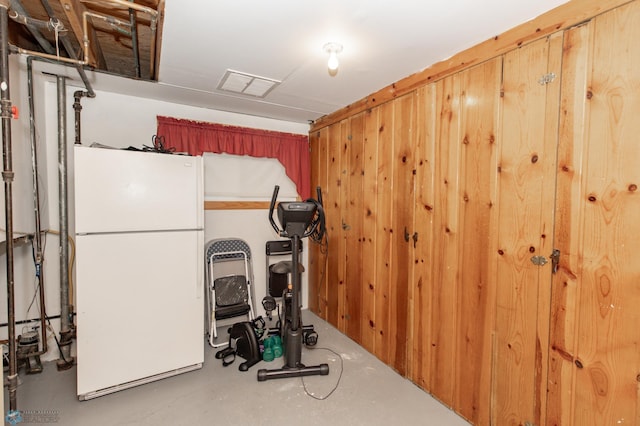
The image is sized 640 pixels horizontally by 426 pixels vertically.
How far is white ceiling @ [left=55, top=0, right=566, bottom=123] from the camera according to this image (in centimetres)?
146

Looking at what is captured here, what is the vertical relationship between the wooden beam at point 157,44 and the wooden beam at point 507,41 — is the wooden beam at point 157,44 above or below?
above

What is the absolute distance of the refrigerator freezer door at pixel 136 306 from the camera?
80.2 inches

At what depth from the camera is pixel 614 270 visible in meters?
1.28

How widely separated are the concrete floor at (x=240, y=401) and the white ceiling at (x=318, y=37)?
2189 millimetres

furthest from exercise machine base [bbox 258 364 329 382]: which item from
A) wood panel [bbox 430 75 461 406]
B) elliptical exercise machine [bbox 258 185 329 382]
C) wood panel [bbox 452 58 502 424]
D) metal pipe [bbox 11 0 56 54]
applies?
metal pipe [bbox 11 0 56 54]

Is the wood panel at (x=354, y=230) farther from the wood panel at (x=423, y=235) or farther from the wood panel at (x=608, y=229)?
the wood panel at (x=608, y=229)

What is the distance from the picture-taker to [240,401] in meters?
2.07

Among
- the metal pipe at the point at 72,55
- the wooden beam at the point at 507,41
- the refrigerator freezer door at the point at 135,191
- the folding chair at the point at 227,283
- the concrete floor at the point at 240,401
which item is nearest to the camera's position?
the wooden beam at the point at 507,41

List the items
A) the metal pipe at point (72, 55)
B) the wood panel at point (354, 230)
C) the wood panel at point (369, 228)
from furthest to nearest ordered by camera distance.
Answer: the wood panel at point (354, 230), the wood panel at point (369, 228), the metal pipe at point (72, 55)

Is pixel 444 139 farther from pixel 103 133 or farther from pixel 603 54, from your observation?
pixel 103 133

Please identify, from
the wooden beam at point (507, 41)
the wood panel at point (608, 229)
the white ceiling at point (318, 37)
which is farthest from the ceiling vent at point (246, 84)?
the wood panel at point (608, 229)

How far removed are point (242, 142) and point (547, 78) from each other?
271 centimetres

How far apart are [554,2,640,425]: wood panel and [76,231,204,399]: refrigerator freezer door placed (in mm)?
2461

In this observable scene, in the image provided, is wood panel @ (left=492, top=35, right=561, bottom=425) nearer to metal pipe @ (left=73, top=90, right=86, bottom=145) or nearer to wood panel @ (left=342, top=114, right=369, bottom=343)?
wood panel @ (left=342, top=114, right=369, bottom=343)
